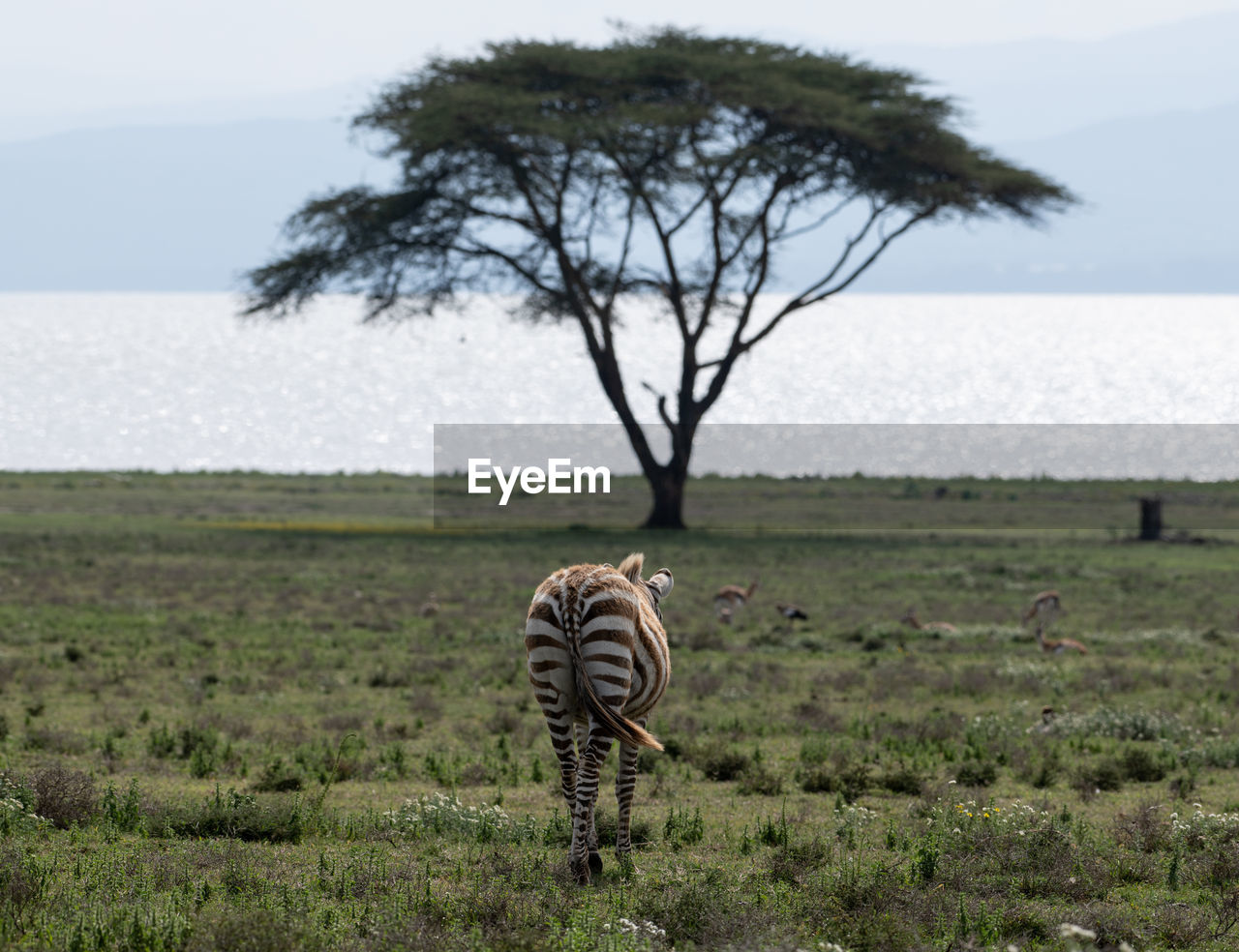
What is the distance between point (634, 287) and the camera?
44875 millimetres

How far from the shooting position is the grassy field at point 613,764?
7.79 m

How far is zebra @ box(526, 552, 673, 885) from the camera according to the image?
8.51 metres

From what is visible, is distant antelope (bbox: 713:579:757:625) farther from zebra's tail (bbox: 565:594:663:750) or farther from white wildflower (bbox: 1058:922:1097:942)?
white wildflower (bbox: 1058:922:1097:942)

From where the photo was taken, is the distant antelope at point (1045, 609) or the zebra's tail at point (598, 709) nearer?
the zebra's tail at point (598, 709)

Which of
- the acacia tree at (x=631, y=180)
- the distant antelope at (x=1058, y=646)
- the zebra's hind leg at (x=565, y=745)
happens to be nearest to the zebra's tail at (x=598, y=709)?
the zebra's hind leg at (x=565, y=745)

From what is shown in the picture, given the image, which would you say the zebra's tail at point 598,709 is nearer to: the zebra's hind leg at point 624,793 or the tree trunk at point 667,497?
the zebra's hind leg at point 624,793

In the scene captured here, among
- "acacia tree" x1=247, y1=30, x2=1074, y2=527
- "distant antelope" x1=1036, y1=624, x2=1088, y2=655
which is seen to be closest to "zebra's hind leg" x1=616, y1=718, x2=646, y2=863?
"distant antelope" x1=1036, y1=624, x2=1088, y2=655

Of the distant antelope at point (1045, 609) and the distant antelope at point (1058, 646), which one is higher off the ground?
the distant antelope at point (1045, 609)

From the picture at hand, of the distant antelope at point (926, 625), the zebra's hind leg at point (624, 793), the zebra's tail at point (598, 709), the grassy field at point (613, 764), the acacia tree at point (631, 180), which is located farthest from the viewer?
the acacia tree at point (631, 180)

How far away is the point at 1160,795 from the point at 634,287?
34074 millimetres

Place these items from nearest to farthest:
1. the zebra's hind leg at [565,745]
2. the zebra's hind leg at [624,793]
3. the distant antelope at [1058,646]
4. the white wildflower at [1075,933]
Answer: the white wildflower at [1075,933] → the zebra's hind leg at [565,745] → the zebra's hind leg at [624,793] → the distant antelope at [1058,646]

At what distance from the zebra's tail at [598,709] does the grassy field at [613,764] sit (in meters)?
0.89

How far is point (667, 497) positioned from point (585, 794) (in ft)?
117

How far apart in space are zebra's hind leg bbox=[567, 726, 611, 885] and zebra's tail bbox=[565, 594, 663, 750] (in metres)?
0.10
